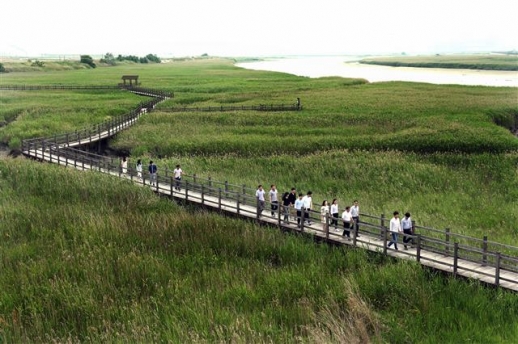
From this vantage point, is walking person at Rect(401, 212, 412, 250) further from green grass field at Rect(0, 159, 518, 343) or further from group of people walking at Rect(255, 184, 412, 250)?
green grass field at Rect(0, 159, 518, 343)

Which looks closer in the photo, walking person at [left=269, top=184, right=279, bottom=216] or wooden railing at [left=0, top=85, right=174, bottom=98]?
walking person at [left=269, top=184, right=279, bottom=216]

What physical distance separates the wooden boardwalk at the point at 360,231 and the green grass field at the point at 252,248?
0.59 m

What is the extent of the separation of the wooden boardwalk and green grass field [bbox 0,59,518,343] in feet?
1.93

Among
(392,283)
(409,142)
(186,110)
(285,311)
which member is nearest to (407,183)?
(409,142)

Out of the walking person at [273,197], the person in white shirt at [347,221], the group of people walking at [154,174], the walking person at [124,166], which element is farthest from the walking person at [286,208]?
the walking person at [124,166]

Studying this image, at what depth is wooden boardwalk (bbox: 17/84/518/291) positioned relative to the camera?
49.6ft

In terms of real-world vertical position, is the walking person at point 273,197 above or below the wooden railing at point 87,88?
below

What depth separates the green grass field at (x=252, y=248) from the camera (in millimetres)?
13500

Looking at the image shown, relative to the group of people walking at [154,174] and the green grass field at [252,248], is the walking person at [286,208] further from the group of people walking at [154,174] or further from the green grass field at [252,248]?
the group of people walking at [154,174]

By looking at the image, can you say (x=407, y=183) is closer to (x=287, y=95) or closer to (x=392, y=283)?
(x=392, y=283)

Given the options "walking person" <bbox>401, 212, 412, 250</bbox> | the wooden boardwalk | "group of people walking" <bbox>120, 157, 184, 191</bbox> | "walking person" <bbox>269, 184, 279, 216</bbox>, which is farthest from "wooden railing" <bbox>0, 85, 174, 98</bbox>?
"walking person" <bbox>401, 212, 412, 250</bbox>

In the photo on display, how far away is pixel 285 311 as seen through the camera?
555 inches

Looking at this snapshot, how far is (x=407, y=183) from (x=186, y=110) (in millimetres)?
30901

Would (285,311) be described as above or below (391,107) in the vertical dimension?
below
